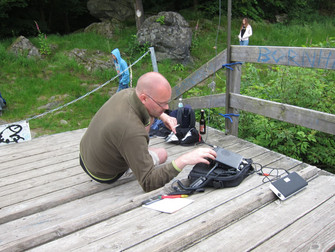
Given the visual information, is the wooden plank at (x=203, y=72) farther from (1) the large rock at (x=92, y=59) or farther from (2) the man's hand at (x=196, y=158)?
(1) the large rock at (x=92, y=59)

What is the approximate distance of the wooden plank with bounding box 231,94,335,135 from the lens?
288 centimetres

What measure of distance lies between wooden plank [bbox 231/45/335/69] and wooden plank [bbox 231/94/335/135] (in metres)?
0.46

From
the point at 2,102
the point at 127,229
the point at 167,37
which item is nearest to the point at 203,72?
the point at 127,229

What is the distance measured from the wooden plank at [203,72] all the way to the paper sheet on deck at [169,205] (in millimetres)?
2253

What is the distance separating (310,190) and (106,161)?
168 cm

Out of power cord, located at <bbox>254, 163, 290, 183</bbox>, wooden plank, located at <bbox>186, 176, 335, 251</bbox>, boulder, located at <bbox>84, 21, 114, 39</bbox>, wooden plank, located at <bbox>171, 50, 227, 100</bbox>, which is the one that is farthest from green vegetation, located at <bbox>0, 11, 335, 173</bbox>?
wooden plank, located at <bbox>186, 176, 335, 251</bbox>

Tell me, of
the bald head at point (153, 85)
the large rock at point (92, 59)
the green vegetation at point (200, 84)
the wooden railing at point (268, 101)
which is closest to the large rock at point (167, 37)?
the green vegetation at point (200, 84)

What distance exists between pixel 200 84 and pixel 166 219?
7.66 metres

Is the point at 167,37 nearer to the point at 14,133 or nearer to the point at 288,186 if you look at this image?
the point at 14,133

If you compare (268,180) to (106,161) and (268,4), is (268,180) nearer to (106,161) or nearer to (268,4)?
(106,161)

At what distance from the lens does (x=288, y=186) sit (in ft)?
7.25

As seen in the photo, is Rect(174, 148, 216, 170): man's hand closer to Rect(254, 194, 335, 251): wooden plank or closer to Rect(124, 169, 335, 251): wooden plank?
Rect(124, 169, 335, 251): wooden plank

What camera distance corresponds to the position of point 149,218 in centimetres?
196

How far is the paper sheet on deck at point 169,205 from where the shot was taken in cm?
205
